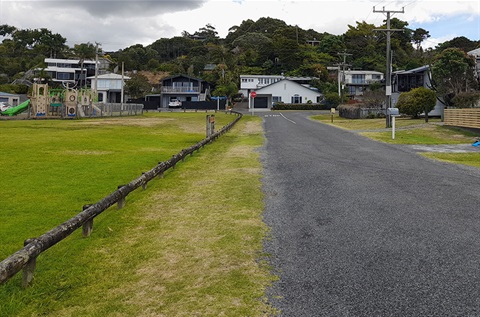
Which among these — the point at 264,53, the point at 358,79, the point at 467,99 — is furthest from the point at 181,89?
the point at 467,99

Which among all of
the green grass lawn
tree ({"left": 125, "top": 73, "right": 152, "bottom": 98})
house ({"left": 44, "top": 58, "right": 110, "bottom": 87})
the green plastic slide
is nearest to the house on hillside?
tree ({"left": 125, "top": 73, "right": 152, "bottom": 98})

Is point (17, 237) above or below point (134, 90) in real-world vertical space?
below

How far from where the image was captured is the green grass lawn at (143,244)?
4.45 metres

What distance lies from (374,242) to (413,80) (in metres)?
52.8

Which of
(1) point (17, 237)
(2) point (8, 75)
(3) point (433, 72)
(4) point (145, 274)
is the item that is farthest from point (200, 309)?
(2) point (8, 75)

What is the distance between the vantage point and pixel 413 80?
53531 millimetres

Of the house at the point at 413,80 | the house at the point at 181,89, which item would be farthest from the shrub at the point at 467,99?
the house at the point at 181,89

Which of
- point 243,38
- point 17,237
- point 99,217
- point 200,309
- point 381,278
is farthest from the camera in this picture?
point 243,38

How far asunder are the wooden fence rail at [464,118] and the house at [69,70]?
8922 cm

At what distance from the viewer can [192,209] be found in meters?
8.44

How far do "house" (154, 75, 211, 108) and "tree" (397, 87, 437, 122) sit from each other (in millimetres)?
56857

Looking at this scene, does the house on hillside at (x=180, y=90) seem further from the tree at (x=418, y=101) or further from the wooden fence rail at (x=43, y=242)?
the wooden fence rail at (x=43, y=242)

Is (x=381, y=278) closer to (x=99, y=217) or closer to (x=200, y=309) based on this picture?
(x=200, y=309)

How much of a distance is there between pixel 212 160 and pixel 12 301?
11.6 metres
